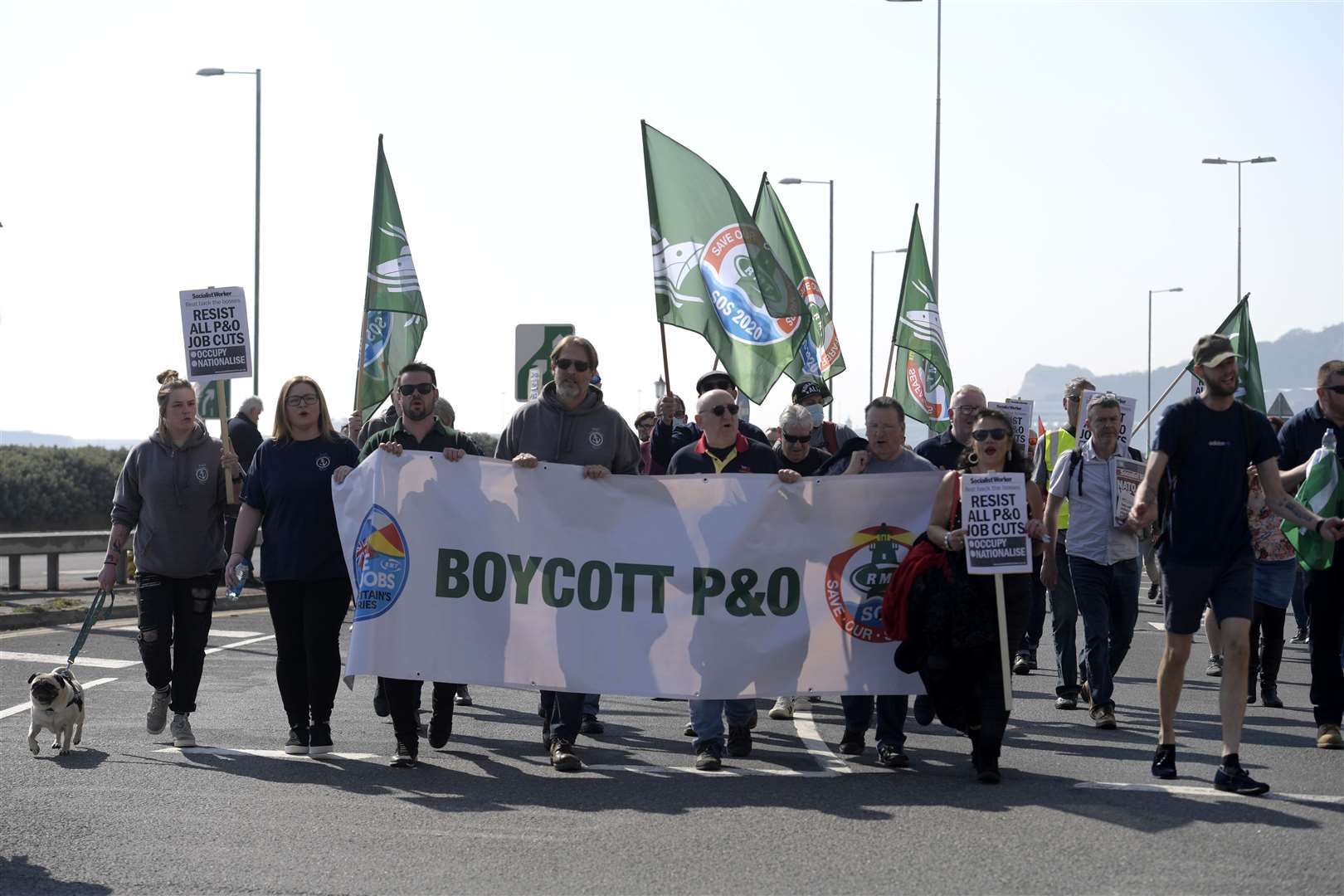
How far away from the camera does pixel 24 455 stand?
134 feet

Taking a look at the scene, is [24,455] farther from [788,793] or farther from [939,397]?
[788,793]

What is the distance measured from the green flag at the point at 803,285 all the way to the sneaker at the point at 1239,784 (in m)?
7.69

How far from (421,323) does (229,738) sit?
8.82 m

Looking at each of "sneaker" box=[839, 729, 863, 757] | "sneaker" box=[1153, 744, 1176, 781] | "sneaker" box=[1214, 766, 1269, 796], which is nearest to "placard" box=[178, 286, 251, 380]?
"sneaker" box=[839, 729, 863, 757]

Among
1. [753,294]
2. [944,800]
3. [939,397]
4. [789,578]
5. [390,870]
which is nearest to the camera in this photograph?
[390,870]

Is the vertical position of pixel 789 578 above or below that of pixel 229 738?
above

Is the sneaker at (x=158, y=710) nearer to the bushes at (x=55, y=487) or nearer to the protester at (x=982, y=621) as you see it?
the protester at (x=982, y=621)

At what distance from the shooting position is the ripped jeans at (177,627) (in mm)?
9508

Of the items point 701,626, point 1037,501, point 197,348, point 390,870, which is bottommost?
point 390,870

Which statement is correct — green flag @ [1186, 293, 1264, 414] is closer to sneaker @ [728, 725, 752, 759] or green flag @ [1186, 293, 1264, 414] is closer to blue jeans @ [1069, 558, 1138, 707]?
blue jeans @ [1069, 558, 1138, 707]

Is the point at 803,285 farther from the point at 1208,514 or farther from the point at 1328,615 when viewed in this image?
the point at 1208,514

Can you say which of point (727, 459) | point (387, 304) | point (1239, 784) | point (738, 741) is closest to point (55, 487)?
point (387, 304)

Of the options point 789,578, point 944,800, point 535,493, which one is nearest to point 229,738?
point 535,493

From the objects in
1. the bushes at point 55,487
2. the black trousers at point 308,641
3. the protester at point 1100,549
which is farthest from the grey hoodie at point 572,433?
the bushes at point 55,487
